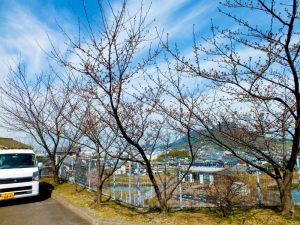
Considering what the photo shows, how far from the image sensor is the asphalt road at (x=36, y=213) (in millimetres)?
7636

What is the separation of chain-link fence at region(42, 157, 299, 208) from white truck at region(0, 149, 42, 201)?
125 inches

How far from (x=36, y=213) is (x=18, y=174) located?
209 centimetres

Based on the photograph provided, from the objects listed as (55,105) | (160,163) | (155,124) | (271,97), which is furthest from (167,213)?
→ (55,105)

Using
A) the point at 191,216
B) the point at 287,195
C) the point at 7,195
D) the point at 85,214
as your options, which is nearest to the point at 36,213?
the point at 7,195

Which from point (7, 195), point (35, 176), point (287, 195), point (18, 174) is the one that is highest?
point (18, 174)

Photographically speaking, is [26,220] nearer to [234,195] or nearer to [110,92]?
[110,92]

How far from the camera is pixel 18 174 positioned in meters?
10.2

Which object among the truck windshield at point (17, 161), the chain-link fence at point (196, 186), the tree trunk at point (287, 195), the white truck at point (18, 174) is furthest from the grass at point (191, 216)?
the truck windshield at point (17, 161)

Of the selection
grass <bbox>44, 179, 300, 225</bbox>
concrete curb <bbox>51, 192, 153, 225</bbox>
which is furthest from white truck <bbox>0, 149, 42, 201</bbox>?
grass <bbox>44, 179, 300, 225</bbox>

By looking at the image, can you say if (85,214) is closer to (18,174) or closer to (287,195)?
(18,174)

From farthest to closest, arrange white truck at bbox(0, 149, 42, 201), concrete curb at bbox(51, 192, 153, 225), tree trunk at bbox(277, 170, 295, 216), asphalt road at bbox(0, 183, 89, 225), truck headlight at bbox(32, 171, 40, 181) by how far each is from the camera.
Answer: truck headlight at bbox(32, 171, 40, 181) → white truck at bbox(0, 149, 42, 201) → asphalt road at bbox(0, 183, 89, 225) → concrete curb at bbox(51, 192, 153, 225) → tree trunk at bbox(277, 170, 295, 216)

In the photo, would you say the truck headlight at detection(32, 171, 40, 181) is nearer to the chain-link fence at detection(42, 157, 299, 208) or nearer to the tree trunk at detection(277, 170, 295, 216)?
the chain-link fence at detection(42, 157, 299, 208)

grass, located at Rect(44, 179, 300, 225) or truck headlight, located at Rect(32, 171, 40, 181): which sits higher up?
truck headlight, located at Rect(32, 171, 40, 181)

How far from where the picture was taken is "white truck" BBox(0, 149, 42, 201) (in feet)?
32.5
